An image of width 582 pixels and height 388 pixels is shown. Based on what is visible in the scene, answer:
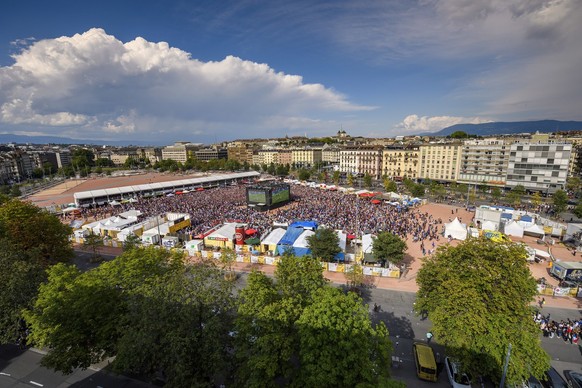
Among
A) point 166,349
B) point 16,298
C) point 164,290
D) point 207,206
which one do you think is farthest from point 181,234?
point 166,349

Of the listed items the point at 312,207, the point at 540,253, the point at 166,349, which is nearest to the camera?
the point at 166,349

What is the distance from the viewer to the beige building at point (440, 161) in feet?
250

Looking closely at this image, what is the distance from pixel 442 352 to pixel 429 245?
60.5ft

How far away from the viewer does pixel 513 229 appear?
34.8 meters

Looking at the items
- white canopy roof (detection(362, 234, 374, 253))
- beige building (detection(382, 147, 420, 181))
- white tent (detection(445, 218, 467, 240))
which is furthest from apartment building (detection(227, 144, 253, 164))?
white canopy roof (detection(362, 234, 374, 253))

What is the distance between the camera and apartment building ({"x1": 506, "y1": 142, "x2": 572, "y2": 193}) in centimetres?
5825

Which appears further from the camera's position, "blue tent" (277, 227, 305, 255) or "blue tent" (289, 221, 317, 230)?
"blue tent" (289, 221, 317, 230)

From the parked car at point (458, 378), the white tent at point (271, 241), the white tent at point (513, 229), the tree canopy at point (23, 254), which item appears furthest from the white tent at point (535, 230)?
the tree canopy at point (23, 254)

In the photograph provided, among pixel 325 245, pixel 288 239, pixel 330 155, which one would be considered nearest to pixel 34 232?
pixel 288 239

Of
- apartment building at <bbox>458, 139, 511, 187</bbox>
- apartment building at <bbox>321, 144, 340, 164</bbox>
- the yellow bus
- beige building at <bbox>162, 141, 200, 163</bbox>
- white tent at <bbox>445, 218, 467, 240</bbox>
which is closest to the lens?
the yellow bus

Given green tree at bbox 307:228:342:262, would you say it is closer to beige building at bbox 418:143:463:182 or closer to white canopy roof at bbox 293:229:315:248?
white canopy roof at bbox 293:229:315:248

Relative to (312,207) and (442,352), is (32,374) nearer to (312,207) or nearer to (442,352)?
(442,352)

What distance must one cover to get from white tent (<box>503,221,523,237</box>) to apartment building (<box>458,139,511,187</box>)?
4043 cm

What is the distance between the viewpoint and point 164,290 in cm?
1248
